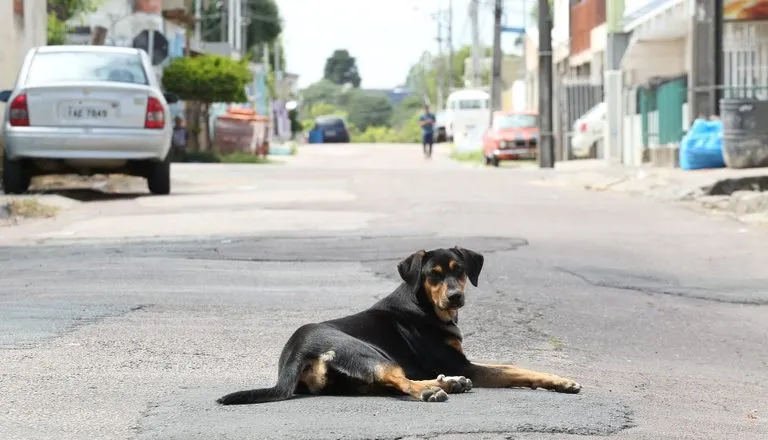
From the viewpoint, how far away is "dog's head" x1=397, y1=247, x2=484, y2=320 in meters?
6.45

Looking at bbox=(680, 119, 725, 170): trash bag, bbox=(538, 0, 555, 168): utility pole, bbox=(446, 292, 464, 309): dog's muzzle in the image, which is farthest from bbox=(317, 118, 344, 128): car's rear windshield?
bbox=(446, 292, 464, 309): dog's muzzle

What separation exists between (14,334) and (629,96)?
30.9 m

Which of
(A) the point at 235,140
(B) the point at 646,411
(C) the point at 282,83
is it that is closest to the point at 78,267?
(B) the point at 646,411

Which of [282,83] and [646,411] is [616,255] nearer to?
[646,411]

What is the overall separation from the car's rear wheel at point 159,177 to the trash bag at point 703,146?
9.25 m

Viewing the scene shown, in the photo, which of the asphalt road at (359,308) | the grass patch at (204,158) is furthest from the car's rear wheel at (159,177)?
the grass patch at (204,158)

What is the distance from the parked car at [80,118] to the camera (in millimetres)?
19422

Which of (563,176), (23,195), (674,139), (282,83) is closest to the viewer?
(23,195)

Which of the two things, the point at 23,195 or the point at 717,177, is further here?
the point at 717,177

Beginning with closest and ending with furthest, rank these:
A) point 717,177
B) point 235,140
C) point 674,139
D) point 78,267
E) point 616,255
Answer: point 78,267, point 616,255, point 717,177, point 674,139, point 235,140

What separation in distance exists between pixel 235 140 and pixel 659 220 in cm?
3094

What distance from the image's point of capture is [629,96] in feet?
124

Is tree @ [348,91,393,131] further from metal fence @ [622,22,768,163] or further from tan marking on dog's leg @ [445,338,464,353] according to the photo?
tan marking on dog's leg @ [445,338,464,353]

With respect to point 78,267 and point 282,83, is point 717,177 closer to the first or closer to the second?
point 78,267
